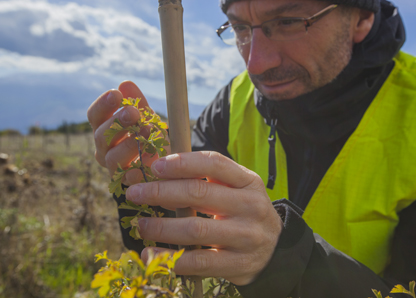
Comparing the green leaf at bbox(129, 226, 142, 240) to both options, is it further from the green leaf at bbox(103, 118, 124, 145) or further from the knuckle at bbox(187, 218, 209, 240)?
the green leaf at bbox(103, 118, 124, 145)

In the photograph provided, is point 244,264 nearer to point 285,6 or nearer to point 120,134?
point 120,134

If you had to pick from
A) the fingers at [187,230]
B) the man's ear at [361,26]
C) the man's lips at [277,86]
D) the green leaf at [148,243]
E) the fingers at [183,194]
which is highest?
the man's ear at [361,26]

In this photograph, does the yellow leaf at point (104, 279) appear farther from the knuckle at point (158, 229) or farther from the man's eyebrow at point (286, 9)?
the man's eyebrow at point (286, 9)

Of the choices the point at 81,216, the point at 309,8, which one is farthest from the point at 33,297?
the point at 309,8

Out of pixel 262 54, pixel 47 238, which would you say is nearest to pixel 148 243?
pixel 262 54

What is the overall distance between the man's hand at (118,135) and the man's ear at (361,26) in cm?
144

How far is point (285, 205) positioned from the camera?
1.07 meters

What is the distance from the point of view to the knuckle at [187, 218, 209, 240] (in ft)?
2.61

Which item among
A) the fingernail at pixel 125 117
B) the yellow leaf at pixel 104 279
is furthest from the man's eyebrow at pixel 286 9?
the yellow leaf at pixel 104 279

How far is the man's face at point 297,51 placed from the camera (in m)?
1.77

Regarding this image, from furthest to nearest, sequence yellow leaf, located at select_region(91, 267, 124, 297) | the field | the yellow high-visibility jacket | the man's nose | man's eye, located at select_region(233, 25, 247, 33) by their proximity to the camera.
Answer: the field → man's eye, located at select_region(233, 25, 247, 33) → the man's nose → the yellow high-visibility jacket → yellow leaf, located at select_region(91, 267, 124, 297)

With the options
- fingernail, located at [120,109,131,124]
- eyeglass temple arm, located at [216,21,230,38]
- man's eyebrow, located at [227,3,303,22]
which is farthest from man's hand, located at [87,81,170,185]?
eyeglass temple arm, located at [216,21,230,38]

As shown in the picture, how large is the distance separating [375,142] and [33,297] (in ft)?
11.0

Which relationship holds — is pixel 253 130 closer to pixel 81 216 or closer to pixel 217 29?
pixel 217 29
